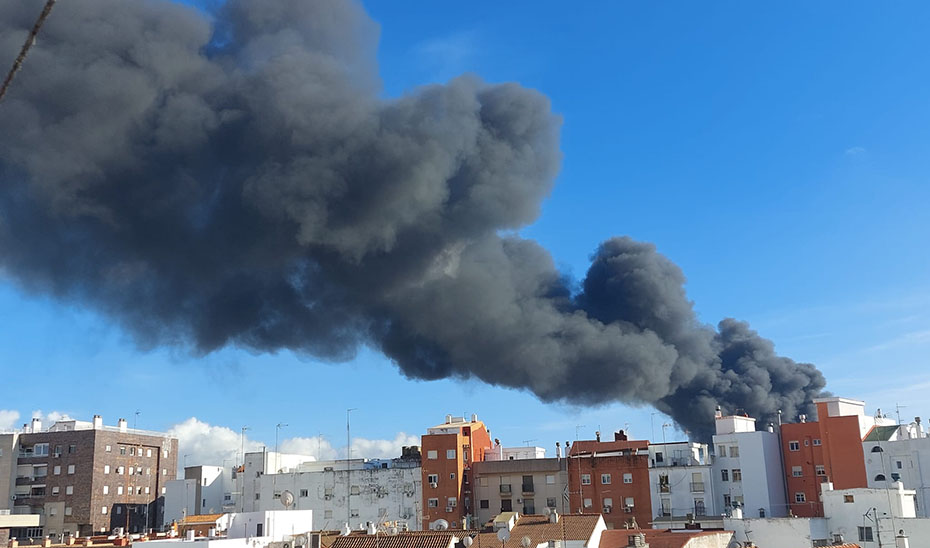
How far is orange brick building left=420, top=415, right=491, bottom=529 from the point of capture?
65312 millimetres

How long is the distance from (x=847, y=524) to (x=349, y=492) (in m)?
34.4

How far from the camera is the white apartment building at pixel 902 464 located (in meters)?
57.1

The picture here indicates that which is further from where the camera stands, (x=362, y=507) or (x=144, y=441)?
(x=144, y=441)

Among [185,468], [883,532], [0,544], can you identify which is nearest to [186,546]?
[0,544]

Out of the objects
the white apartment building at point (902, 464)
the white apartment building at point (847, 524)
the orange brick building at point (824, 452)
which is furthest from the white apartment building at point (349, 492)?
the white apartment building at point (902, 464)

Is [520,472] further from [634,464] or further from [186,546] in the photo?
[186,546]

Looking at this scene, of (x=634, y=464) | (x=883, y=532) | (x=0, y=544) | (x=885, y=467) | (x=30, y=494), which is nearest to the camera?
(x=883, y=532)

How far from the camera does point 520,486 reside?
64.9 metres

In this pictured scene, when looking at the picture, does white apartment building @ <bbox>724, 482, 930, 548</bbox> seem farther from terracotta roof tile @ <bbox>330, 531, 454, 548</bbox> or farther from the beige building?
the beige building

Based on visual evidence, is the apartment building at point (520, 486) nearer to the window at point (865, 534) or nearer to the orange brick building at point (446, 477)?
the orange brick building at point (446, 477)

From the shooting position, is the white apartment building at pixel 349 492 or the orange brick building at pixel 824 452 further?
the white apartment building at pixel 349 492

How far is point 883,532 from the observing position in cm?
4394

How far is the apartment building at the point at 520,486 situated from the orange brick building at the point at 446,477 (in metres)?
0.86

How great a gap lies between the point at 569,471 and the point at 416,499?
11.1 m
